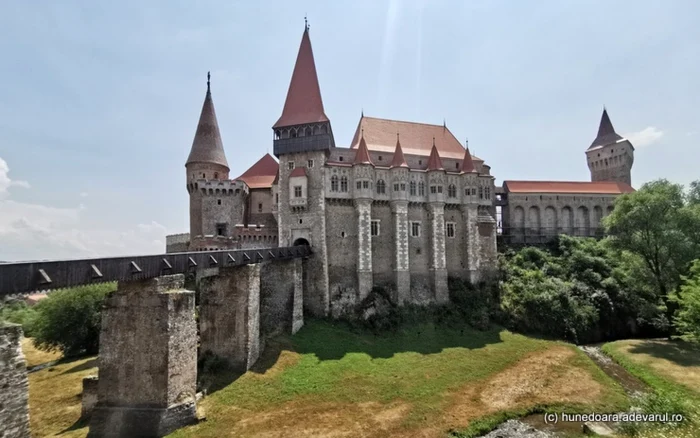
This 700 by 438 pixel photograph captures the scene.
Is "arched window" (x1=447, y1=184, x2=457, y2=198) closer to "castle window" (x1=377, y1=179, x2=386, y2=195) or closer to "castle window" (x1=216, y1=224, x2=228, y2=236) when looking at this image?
"castle window" (x1=377, y1=179, x2=386, y2=195)

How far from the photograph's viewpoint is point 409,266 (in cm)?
2936

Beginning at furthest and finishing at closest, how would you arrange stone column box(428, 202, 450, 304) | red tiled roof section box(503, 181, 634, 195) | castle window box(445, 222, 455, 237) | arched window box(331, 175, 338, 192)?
red tiled roof section box(503, 181, 634, 195) < castle window box(445, 222, 455, 237) < stone column box(428, 202, 450, 304) < arched window box(331, 175, 338, 192)

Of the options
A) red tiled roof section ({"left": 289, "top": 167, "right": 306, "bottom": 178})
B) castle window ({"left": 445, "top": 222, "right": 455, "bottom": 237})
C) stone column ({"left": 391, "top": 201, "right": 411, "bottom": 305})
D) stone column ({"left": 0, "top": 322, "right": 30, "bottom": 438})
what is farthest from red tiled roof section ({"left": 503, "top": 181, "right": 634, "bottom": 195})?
stone column ({"left": 0, "top": 322, "right": 30, "bottom": 438})

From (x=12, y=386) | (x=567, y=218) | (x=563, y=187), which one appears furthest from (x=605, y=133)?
(x=12, y=386)

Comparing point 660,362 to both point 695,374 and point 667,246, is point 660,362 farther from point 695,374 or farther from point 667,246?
point 667,246

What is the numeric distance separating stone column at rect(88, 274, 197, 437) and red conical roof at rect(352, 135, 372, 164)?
17824mm

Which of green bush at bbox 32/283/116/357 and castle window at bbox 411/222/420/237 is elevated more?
castle window at bbox 411/222/420/237

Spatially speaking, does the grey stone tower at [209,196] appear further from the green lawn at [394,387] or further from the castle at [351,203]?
the green lawn at [394,387]

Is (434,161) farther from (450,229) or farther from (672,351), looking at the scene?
(672,351)

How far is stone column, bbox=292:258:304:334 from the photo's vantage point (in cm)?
2366

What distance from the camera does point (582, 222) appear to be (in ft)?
138

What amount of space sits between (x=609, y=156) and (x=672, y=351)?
40.3 meters

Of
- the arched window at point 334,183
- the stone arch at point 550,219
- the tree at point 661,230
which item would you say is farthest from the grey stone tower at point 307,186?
the stone arch at point 550,219

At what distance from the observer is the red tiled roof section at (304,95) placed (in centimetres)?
2900
